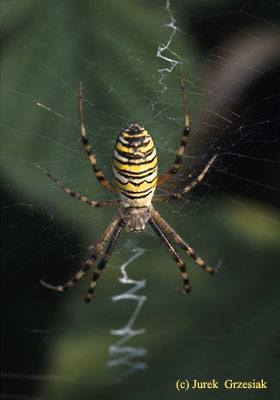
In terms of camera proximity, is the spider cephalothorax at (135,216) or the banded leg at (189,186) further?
the spider cephalothorax at (135,216)

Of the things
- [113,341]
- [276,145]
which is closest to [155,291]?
[113,341]

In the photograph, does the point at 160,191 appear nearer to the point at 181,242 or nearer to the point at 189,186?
the point at 181,242

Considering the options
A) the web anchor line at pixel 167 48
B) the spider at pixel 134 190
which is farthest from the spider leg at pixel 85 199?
the web anchor line at pixel 167 48

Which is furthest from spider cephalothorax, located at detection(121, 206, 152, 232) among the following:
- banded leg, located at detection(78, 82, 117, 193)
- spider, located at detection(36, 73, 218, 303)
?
banded leg, located at detection(78, 82, 117, 193)

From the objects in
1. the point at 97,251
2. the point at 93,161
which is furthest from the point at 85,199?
the point at 97,251

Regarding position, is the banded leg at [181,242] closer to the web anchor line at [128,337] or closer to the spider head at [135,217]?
the spider head at [135,217]

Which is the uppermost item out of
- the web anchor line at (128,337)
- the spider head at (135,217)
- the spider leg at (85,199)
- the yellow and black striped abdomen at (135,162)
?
the yellow and black striped abdomen at (135,162)

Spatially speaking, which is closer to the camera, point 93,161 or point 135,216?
point 93,161

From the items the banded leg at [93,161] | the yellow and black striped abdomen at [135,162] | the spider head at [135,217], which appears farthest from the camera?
the spider head at [135,217]
